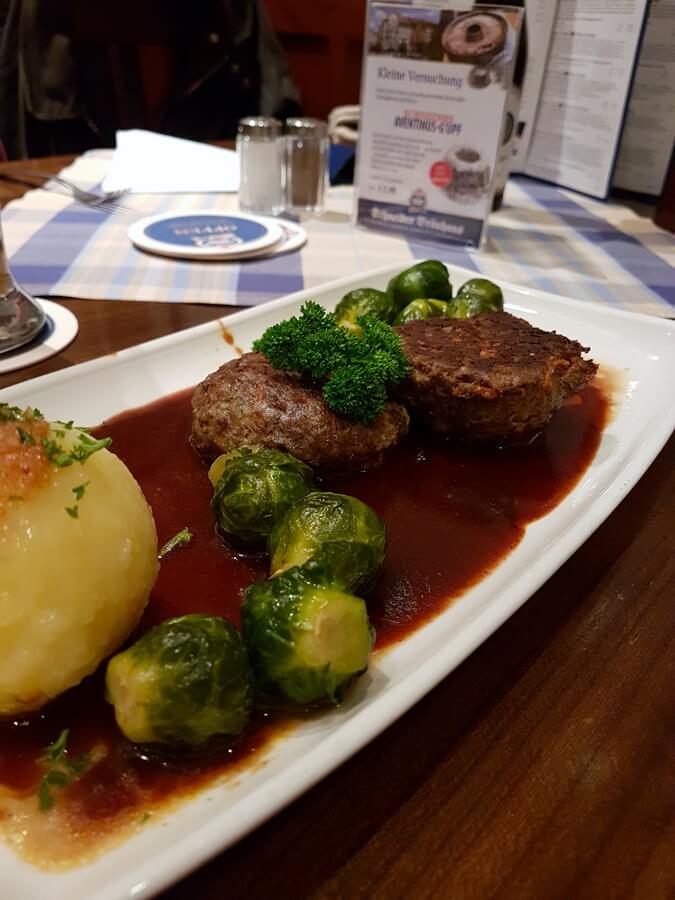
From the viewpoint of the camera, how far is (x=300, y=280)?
414 cm

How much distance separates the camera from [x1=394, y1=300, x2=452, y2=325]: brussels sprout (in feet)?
Result: 10.8

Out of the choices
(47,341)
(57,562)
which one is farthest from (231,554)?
(47,341)

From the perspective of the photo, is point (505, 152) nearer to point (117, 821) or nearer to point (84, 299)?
point (84, 299)

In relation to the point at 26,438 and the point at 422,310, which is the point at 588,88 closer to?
the point at 422,310

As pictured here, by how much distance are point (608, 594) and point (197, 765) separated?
1.25m

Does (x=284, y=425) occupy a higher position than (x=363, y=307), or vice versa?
(x=363, y=307)

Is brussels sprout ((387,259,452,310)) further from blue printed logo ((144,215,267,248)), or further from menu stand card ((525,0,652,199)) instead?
menu stand card ((525,0,652,199))

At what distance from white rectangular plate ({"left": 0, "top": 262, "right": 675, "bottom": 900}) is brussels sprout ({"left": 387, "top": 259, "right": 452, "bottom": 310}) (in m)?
0.30

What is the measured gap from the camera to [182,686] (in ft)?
4.69

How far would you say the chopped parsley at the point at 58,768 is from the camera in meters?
1.39

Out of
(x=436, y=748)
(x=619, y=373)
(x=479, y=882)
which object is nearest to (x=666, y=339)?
A: (x=619, y=373)

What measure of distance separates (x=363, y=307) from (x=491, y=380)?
Answer: 0.96m

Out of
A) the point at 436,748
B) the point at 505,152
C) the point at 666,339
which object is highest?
the point at 505,152

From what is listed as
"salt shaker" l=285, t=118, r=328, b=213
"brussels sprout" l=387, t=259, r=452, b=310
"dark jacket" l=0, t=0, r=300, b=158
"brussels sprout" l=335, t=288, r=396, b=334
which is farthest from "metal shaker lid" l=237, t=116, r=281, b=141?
"dark jacket" l=0, t=0, r=300, b=158
